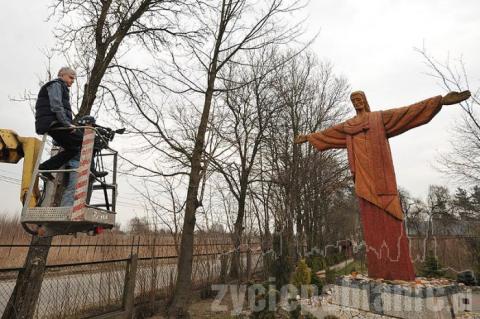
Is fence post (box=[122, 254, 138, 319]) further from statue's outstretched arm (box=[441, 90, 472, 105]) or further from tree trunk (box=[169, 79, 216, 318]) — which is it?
statue's outstretched arm (box=[441, 90, 472, 105])

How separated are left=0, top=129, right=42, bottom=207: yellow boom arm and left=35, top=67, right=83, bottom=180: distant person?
0.52 feet

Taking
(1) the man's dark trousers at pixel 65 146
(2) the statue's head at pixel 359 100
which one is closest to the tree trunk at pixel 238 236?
(2) the statue's head at pixel 359 100

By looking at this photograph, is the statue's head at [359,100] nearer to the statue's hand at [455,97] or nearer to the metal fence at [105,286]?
the statue's hand at [455,97]

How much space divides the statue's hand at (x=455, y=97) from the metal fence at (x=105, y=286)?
331 inches

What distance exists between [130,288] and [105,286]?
25.0 inches

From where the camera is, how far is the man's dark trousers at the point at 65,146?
4199 millimetres

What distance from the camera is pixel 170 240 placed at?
1234cm

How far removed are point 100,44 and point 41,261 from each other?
4.60 metres

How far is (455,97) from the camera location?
21.8 ft

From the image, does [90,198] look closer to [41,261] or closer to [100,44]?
[41,261]

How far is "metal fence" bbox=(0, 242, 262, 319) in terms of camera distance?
787 cm

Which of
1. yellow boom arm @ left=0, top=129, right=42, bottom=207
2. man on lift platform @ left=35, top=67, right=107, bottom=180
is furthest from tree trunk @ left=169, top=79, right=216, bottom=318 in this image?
yellow boom arm @ left=0, top=129, right=42, bottom=207

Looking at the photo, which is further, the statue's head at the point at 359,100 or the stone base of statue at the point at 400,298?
the statue's head at the point at 359,100

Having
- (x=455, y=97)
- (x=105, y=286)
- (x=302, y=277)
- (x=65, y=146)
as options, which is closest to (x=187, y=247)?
(x=105, y=286)
